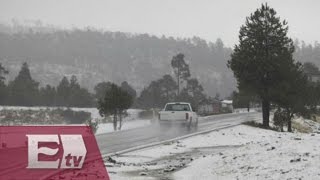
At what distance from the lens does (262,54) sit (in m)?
38.3

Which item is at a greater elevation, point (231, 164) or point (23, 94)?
point (23, 94)

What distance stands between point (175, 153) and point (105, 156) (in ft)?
9.57

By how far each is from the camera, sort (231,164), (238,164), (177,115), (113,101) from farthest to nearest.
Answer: (113,101)
(177,115)
(231,164)
(238,164)

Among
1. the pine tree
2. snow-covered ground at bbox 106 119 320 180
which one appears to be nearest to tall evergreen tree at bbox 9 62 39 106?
the pine tree

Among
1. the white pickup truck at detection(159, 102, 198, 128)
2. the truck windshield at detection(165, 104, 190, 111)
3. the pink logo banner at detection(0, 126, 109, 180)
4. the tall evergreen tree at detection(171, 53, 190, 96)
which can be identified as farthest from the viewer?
the tall evergreen tree at detection(171, 53, 190, 96)

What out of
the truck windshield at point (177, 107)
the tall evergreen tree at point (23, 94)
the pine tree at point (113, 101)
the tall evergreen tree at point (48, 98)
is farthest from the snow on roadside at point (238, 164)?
the tall evergreen tree at point (48, 98)

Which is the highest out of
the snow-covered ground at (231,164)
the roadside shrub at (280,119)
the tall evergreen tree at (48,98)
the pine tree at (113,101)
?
the tall evergreen tree at (48,98)

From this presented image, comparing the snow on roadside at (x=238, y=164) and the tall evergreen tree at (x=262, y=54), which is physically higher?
the tall evergreen tree at (x=262, y=54)

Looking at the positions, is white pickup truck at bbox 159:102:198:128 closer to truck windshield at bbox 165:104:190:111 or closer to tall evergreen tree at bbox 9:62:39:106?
truck windshield at bbox 165:104:190:111

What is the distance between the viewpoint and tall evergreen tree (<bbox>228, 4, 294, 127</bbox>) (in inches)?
1483

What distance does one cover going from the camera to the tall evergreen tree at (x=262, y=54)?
124 feet

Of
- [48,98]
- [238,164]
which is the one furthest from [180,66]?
[238,164]

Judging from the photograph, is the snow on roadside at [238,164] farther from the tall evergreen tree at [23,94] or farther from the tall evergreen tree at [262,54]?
the tall evergreen tree at [23,94]

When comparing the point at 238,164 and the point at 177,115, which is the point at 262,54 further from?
the point at 238,164
